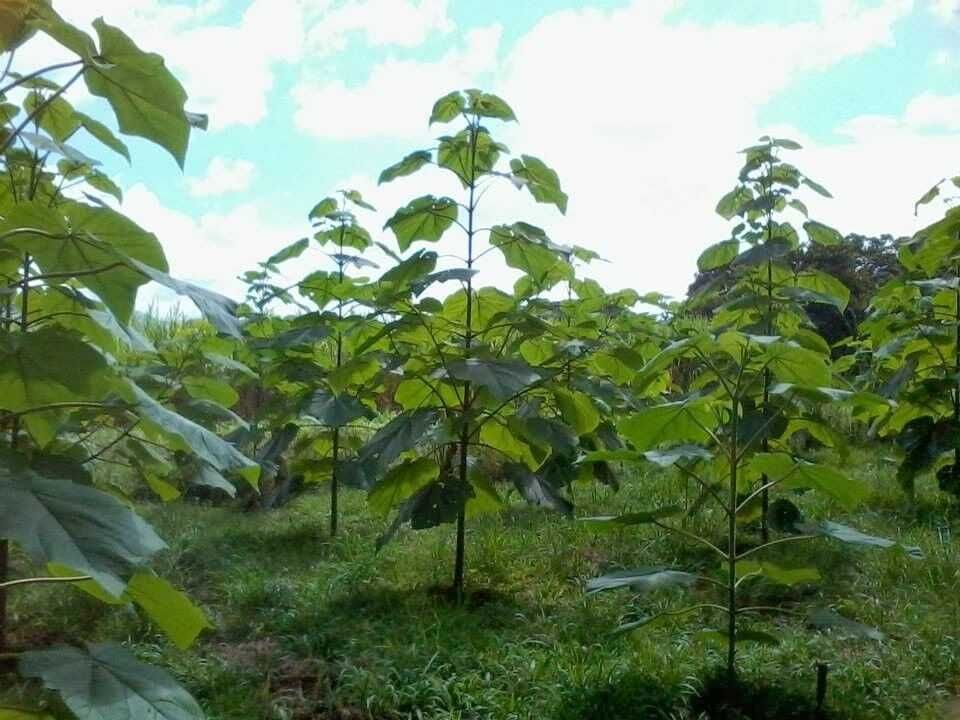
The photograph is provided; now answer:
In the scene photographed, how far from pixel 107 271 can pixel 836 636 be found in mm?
2681

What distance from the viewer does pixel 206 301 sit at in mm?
1464

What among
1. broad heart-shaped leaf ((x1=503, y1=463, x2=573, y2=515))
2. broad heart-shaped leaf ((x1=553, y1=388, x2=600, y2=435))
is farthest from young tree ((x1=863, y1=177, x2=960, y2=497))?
broad heart-shaped leaf ((x1=503, y1=463, x2=573, y2=515))

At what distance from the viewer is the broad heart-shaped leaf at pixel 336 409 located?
4016 millimetres

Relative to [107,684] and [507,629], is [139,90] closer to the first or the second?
[107,684]

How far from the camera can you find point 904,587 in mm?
3641

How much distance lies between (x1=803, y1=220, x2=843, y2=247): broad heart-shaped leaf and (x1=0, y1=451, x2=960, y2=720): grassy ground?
54.0 inches

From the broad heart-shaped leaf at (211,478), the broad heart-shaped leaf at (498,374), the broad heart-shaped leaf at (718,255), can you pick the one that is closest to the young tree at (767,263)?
the broad heart-shaped leaf at (718,255)

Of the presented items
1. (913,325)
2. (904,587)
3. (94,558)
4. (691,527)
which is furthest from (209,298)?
(913,325)

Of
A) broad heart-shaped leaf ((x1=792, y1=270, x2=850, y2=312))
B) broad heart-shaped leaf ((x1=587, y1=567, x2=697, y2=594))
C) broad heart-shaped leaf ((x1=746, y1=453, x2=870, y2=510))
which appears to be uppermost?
broad heart-shaped leaf ((x1=792, y1=270, x2=850, y2=312))

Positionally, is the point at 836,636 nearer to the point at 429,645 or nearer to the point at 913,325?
the point at 429,645

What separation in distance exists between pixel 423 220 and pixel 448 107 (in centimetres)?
47

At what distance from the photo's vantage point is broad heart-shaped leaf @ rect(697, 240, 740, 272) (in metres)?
4.16

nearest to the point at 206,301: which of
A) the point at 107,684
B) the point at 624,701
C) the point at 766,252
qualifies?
the point at 107,684

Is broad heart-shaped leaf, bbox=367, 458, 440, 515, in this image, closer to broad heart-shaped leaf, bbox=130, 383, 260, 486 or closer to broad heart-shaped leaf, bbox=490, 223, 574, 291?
broad heart-shaped leaf, bbox=490, 223, 574, 291
